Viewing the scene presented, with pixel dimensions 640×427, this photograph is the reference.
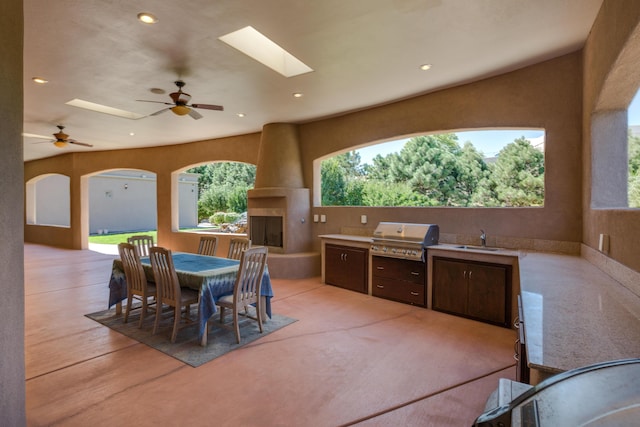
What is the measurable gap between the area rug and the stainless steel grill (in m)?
1.69

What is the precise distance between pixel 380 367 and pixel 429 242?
6.73 feet

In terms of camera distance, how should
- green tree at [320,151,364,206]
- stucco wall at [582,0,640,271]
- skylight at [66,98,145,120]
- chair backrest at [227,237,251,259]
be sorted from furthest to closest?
1. green tree at [320,151,364,206]
2. skylight at [66,98,145,120]
3. chair backrest at [227,237,251,259]
4. stucco wall at [582,0,640,271]

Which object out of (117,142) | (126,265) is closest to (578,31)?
(126,265)

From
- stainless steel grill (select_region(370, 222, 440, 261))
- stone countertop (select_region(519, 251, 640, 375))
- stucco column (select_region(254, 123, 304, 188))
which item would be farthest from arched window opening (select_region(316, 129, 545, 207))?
stone countertop (select_region(519, 251, 640, 375))

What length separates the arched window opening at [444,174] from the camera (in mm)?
9742

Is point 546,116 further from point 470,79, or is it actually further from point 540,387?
point 540,387

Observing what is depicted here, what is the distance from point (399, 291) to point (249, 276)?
2283 mm

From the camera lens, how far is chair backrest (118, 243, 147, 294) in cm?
355

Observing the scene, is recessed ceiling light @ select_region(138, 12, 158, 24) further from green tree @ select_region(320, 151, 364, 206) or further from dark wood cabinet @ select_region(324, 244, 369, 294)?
green tree @ select_region(320, 151, 364, 206)

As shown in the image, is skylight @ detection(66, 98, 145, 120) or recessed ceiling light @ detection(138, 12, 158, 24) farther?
skylight @ detection(66, 98, 145, 120)

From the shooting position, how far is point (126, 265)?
375cm

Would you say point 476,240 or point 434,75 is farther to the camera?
point 476,240

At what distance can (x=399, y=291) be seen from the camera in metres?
4.57

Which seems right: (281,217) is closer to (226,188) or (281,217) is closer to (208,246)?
(208,246)
